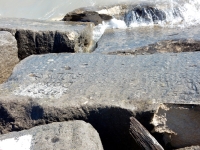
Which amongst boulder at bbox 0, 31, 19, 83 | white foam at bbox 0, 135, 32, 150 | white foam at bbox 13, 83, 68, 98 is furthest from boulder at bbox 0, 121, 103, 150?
boulder at bbox 0, 31, 19, 83

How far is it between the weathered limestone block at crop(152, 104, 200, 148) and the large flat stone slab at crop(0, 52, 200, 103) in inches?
1.8

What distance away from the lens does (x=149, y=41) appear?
9.43 feet

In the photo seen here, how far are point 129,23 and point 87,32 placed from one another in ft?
3.45

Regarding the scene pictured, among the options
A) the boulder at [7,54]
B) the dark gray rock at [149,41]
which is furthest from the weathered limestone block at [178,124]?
the boulder at [7,54]

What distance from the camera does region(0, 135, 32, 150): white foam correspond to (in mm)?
1534

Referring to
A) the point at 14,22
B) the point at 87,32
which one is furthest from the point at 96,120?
the point at 14,22

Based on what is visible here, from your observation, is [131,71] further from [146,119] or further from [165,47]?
[165,47]

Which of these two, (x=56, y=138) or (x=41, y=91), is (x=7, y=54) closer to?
(x=41, y=91)

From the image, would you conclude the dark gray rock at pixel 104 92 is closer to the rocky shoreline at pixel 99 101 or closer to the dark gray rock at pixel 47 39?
the rocky shoreline at pixel 99 101

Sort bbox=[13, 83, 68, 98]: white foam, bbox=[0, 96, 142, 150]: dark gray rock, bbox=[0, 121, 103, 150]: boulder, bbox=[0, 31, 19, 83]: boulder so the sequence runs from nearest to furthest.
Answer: bbox=[0, 121, 103, 150]: boulder
bbox=[0, 96, 142, 150]: dark gray rock
bbox=[13, 83, 68, 98]: white foam
bbox=[0, 31, 19, 83]: boulder

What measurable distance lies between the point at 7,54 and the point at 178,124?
4.18 ft

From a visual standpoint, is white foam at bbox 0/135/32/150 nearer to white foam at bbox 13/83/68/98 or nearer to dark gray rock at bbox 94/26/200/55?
white foam at bbox 13/83/68/98

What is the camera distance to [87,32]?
9.76 feet

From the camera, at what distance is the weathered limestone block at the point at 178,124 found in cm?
158
